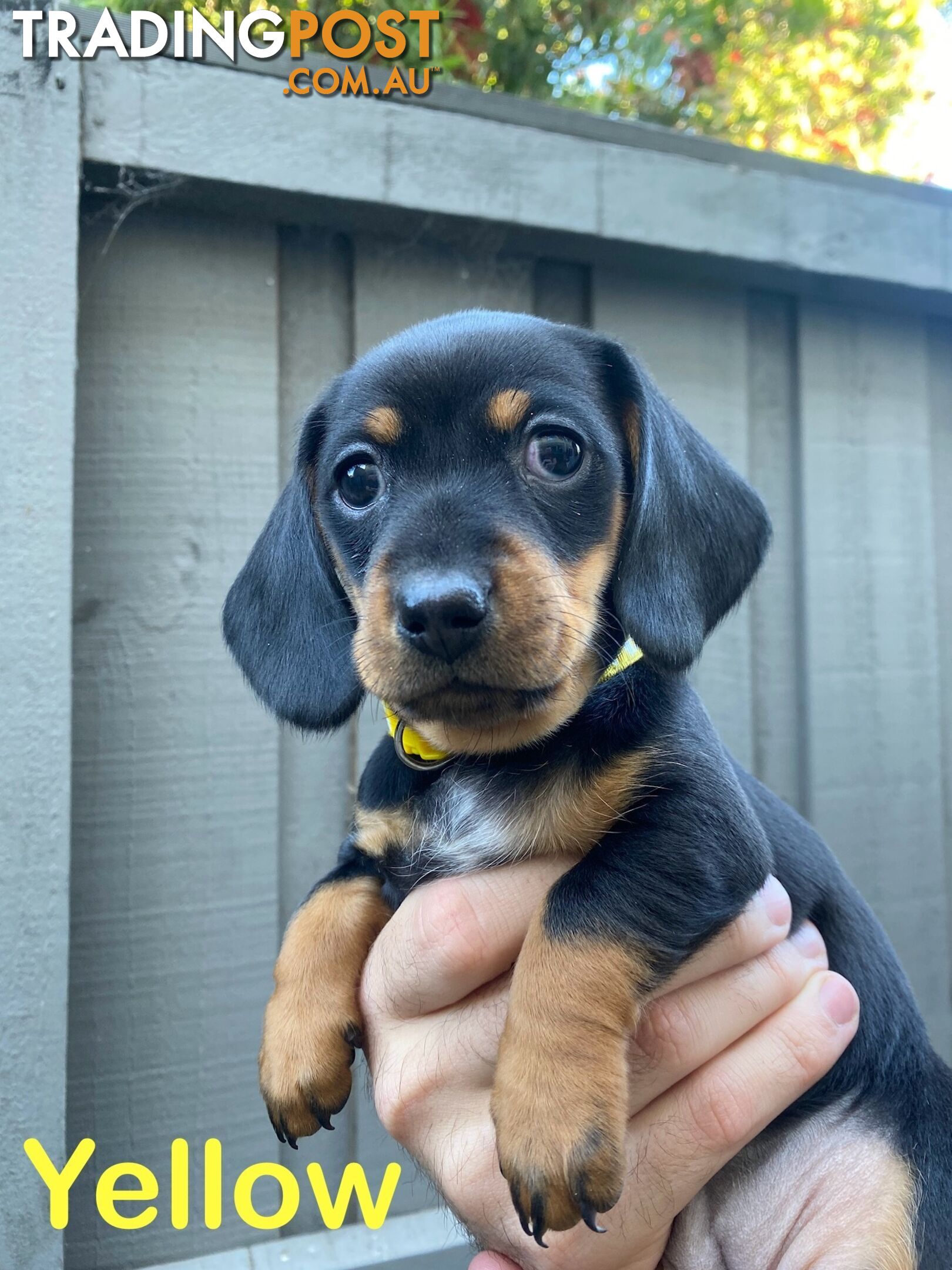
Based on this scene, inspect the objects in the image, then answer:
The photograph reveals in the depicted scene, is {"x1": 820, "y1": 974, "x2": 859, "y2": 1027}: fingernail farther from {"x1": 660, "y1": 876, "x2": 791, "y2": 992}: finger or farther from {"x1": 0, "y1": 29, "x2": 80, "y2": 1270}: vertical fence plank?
{"x1": 0, "y1": 29, "x2": 80, "y2": 1270}: vertical fence plank

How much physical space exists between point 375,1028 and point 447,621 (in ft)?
2.57

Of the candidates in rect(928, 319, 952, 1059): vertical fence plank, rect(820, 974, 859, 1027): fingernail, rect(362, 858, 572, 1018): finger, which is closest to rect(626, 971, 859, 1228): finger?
rect(820, 974, 859, 1027): fingernail

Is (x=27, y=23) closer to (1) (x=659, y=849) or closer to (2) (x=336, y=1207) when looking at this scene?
(1) (x=659, y=849)

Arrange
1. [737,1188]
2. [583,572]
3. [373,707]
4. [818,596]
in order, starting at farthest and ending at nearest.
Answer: [818,596]
[373,707]
[737,1188]
[583,572]

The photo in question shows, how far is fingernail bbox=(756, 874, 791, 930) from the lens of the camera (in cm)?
155

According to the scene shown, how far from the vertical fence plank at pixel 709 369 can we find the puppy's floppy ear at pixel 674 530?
0.89 m

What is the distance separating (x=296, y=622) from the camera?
1.75m

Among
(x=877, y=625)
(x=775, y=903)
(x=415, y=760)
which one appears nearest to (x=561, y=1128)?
(x=775, y=903)

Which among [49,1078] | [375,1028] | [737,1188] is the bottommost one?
[737,1188]

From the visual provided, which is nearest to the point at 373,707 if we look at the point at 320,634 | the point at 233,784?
the point at 233,784

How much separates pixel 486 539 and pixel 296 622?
53 centimetres

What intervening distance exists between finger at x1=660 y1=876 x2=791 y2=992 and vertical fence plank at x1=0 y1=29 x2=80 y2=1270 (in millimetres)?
1161

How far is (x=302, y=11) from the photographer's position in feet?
6.89

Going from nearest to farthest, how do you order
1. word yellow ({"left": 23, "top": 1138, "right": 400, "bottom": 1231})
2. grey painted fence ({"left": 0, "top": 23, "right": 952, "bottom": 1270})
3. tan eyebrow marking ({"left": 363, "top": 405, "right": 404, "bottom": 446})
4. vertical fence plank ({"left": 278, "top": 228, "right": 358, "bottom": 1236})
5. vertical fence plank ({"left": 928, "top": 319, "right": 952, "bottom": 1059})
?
tan eyebrow marking ({"left": 363, "top": 405, "right": 404, "bottom": 446}) < grey painted fence ({"left": 0, "top": 23, "right": 952, "bottom": 1270}) < word yellow ({"left": 23, "top": 1138, "right": 400, "bottom": 1231}) < vertical fence plank ({"left": 278, "top": 228, "right": 358, "bottom": 1236}) < vertical fence plank ({"left": 928, "top": 319, "right": 952, "bottom": 1059})
